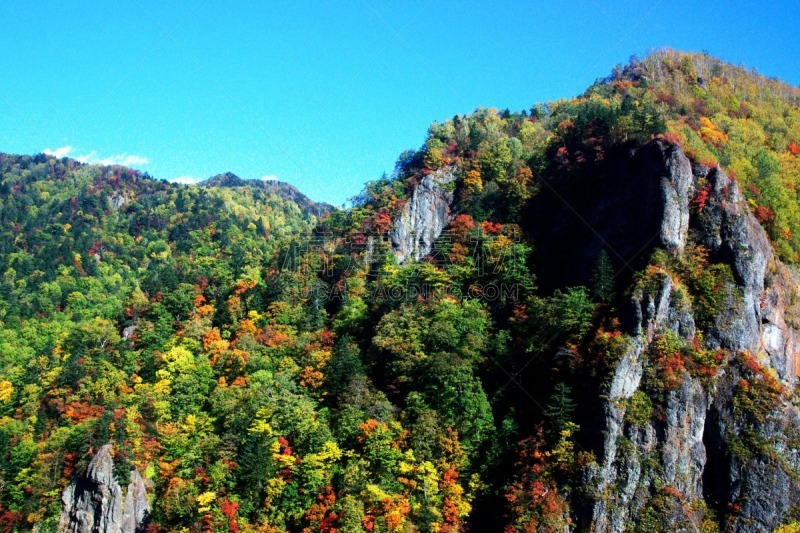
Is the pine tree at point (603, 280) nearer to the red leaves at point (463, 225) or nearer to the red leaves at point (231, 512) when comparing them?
the red leaves at point (463, 225)

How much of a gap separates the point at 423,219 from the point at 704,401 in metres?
39.2

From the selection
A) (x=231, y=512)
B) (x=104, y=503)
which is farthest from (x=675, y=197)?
(x=104, y=503)

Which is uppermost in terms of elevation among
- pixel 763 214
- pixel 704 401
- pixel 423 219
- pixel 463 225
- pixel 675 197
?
A: pixel 423 219

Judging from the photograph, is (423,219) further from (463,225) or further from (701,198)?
(701,198)

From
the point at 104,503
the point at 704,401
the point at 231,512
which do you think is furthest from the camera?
the point at 104,503

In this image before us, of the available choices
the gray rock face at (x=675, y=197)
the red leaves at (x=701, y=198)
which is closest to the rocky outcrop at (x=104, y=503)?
the gray rock face at (x=675, y=197)

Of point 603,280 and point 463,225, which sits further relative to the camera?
point 463,225

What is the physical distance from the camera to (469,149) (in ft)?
276

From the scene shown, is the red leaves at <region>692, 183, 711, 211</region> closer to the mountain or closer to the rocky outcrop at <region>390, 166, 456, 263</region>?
the mountain

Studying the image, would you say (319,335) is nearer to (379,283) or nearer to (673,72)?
(379,283)

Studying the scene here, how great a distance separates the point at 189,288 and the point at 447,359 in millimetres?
42161

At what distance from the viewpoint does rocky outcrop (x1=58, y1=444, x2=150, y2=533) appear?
5462 centimetres

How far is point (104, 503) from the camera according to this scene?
181ft

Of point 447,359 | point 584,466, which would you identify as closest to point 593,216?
point 447,359
